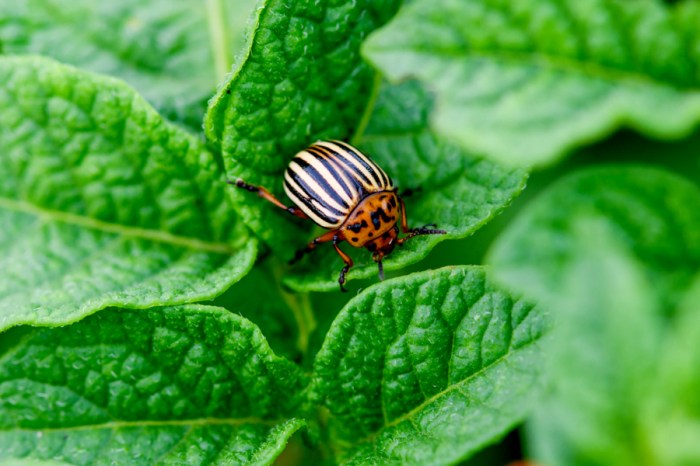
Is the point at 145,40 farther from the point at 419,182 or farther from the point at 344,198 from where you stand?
the point at 419,182

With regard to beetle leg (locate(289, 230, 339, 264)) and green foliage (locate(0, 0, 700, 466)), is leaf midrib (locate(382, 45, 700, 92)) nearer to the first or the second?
green foliage (locate(0, 0, 700, 466))

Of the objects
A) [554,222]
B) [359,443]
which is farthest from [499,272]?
[359,443]

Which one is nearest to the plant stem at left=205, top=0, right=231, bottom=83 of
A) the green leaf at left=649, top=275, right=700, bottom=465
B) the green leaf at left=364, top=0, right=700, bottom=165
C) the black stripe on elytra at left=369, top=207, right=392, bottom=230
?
the black stripe on elytra at left=369, top=207, right=392, bottom=230

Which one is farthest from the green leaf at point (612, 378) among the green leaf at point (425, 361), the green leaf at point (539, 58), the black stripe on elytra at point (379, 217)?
the black stripe on elytra at point (379, 217)

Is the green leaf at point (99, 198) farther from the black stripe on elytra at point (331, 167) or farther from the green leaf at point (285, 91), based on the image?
the black stripe on elytra at point (331, 167)

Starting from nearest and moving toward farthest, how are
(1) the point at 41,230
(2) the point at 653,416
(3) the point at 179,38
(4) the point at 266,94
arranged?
(2) the point at 653,416, (4) the point at 266,94, (1) the point at 41,230, (3) the point at 179,38

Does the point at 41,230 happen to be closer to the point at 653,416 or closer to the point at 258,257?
the point at 258,257
